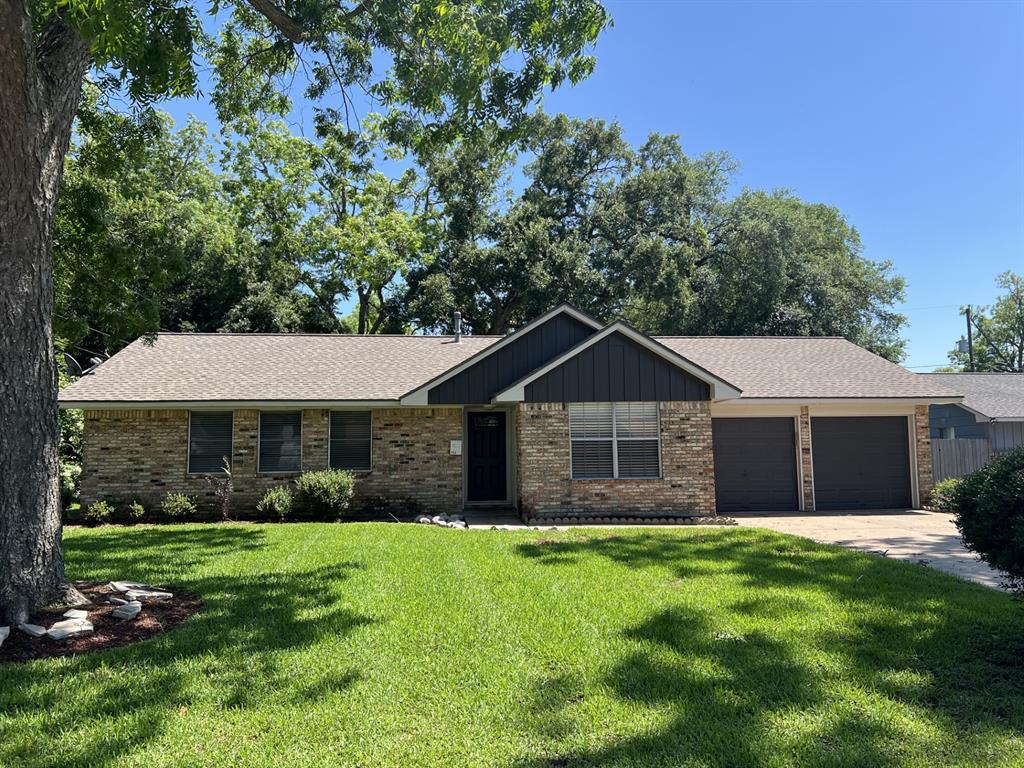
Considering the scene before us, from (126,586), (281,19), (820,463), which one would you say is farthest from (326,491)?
(820,463)

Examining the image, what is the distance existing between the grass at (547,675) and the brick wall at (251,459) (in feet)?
21.1

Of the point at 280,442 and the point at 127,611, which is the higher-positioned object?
the point at 280,442

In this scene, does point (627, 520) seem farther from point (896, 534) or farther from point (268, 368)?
point (268, 368)

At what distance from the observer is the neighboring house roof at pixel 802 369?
49.0 ft

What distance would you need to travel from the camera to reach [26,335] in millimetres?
5629

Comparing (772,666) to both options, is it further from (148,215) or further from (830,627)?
(148,215)

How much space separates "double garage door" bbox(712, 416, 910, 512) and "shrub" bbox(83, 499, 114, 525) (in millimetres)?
13310

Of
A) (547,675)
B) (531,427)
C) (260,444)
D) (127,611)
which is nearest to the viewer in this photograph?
(547,675)

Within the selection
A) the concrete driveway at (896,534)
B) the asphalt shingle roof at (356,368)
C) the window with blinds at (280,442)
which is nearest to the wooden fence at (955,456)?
the asphalt shingle roof at (356,368)

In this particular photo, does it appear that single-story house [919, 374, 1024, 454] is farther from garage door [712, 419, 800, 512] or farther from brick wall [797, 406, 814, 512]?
garage door [712, 419, 800, 512]

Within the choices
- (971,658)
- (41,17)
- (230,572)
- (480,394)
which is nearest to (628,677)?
(971,658)

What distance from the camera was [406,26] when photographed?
853 centimetres

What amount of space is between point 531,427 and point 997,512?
8803mm

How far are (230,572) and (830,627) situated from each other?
21.8ft
